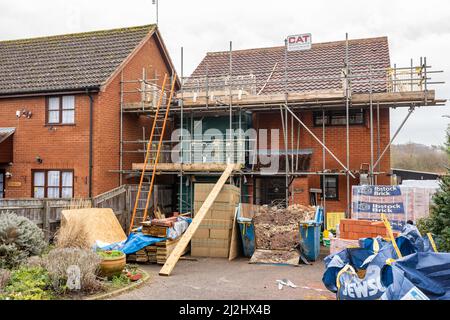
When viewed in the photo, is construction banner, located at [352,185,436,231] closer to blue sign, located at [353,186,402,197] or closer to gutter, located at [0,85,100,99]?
blue sign, located at [353,186,402,197]

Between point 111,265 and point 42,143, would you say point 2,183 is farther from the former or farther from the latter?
point 111,265

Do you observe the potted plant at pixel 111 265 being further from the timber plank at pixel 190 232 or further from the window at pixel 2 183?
the window at pixel 2 183

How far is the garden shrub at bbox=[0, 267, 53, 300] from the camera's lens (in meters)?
6.59

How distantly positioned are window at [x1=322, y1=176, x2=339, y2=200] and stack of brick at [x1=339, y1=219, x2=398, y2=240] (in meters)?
5.21

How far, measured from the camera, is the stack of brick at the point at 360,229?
10.1m

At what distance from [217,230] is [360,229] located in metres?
3.93

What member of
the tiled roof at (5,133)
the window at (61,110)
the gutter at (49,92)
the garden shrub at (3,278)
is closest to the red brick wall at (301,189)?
the gutter at (49,92)

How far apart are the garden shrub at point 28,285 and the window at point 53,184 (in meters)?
7.94

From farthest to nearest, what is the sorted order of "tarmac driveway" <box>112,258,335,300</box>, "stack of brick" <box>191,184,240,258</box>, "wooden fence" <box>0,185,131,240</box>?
"stack of brick" <box>191,184,240,258</box>, "wooden fence" <box>0,185,131,240</box>, "tarmac driveway" <box>112,258,335,300</box>

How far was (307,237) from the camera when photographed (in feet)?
36.7

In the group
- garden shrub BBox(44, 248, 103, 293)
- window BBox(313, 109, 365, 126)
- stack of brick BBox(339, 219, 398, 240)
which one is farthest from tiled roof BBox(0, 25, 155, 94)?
stack of brick BBox(339, 219, 398, 240)

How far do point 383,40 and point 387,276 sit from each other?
15.7 metres

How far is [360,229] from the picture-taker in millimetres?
10305

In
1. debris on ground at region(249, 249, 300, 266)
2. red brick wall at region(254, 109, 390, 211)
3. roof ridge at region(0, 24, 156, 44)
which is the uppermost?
roof ridge at region(0, 24, 156, 44)
